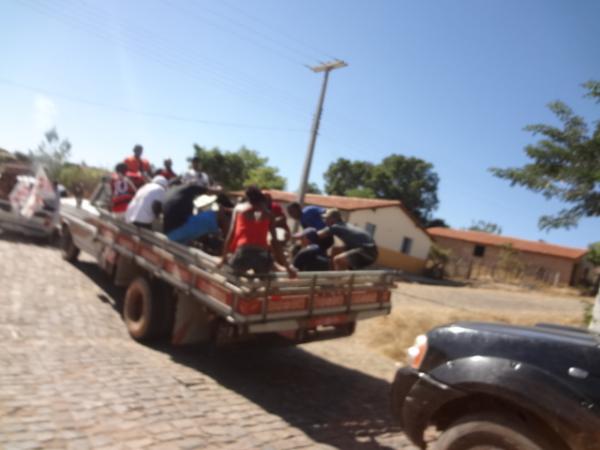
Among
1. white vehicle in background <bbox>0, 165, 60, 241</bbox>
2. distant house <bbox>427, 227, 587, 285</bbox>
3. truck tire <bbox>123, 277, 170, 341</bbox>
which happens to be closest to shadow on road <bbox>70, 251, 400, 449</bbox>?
truck tire <bbox>123, 277, 170, 341</bbox>

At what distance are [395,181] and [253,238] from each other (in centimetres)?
4704

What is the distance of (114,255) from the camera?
650cm

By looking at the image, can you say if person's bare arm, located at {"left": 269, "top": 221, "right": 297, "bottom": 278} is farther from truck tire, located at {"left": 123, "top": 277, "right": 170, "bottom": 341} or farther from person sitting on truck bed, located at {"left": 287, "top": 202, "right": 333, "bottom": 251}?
truck tire, located at {"left": 123, "top": 277, "right": 170, "bottom": 341}

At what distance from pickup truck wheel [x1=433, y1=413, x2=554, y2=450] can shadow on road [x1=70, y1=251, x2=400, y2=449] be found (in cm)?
133

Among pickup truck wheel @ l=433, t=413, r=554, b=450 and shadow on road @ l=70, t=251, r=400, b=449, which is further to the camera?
shadow on road @ l=70, t=251, r=400, b=449

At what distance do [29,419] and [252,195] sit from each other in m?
2.66

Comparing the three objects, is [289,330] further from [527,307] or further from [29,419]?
[527,307]

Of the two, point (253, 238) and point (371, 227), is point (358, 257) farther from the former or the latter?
point (371, 227)

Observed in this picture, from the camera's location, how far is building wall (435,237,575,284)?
117ft

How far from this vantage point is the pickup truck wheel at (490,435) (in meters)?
2.43

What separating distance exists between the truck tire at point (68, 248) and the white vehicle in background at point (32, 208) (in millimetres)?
1455

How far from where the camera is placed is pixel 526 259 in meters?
37.9

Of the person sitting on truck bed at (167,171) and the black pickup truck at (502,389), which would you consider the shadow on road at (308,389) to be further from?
the person sitting on truck bed at (167,171)

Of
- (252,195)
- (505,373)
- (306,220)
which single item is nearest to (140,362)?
(252,195)
